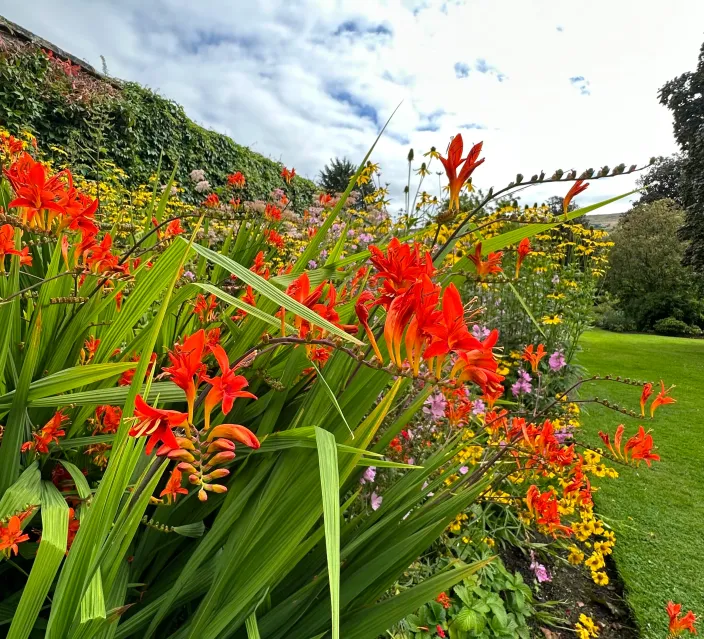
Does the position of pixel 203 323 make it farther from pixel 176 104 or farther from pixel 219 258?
pixel 176 104

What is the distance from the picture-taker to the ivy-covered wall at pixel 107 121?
20.2ft

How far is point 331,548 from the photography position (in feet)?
1.51

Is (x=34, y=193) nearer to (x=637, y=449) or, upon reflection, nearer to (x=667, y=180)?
(x=637, y=449)

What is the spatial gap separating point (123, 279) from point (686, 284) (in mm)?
25023

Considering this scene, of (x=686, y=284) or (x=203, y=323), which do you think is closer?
(x=203, y=323)

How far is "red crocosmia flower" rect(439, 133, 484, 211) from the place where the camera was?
2.92ft

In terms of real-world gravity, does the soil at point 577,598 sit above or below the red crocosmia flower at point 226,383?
below

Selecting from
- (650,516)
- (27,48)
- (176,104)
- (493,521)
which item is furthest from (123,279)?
(176,104)

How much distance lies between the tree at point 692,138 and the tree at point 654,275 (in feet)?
17.6

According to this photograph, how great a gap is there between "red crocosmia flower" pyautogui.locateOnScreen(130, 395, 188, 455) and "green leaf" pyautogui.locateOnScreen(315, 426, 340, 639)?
17 centimetres

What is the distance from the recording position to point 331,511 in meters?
0.48

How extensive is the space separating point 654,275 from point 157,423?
2532 cm

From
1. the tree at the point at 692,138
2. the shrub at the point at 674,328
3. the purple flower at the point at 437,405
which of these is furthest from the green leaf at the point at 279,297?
the shrub at the point at 674,328

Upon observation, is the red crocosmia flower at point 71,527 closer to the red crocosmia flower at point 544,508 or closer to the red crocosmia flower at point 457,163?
the red crocosmia flower at point 457,163
